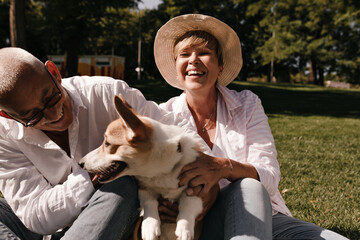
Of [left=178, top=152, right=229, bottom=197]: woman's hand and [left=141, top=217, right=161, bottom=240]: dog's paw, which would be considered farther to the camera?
[left=178, top=152, right=229, bottom=197]: woman's hand

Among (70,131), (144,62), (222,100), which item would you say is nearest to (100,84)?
(70,131)

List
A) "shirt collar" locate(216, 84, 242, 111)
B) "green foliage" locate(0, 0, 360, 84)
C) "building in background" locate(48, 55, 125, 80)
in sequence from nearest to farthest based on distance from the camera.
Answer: "shirt collar" locate(216, 84, 242, 111) → "building in background" locate(48, 55, 125, 80) → "green foliage" locate(0, 0, 360, 84)

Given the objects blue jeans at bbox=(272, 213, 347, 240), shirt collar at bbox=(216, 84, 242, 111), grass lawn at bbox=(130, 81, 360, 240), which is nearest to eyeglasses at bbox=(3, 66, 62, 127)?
shirt collar at bbox=(216, 84, 242, 111)

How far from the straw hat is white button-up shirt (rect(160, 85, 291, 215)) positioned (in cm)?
30

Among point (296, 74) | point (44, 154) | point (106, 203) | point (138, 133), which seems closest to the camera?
point (106, 203)

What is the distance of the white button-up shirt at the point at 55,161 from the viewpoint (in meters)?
1.98

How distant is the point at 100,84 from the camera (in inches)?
96.5

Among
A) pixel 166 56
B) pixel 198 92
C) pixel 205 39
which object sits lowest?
pixel 198 92

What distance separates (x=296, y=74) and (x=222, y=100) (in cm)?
3947

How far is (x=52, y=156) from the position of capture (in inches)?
87.5

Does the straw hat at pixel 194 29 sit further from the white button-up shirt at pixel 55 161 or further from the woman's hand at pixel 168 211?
the woman's hand at pixel 168 211

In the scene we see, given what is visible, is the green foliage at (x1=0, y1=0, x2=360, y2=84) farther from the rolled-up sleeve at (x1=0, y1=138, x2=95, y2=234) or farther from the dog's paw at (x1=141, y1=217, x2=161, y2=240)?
the dog's paw at (x1=141, y1=217, x2=161, y2=240)

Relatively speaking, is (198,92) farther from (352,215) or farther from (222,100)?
(352,215)

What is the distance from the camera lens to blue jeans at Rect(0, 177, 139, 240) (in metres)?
1.83
